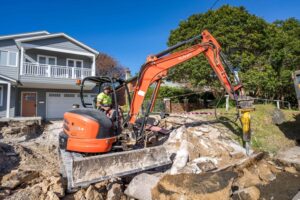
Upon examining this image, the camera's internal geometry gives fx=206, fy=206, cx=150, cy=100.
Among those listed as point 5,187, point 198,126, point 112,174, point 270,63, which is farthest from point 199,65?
point 5,187

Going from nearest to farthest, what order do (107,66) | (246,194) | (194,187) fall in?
1. (194,187)
2. (246,194)
3. (107,66)

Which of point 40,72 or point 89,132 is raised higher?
point 40,72

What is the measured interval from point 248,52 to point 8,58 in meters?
16.7

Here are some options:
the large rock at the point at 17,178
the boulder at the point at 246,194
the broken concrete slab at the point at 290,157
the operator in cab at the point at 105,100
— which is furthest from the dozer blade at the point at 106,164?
the broken concrete slab at the point at 290,157

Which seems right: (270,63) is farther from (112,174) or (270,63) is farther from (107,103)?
(112,174)

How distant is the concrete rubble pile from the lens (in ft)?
12.3

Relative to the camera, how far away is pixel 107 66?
36.4 metres

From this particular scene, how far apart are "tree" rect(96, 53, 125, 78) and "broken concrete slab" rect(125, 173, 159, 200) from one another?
3269cm

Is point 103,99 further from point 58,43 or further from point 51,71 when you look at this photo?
point 58,43

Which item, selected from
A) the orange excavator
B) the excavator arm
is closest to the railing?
the orange excavator

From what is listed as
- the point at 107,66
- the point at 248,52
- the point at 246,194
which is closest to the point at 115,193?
the point at 246,194

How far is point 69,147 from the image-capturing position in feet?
15.0

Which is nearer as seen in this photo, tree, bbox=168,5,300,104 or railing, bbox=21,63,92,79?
tree, bbox=168,5,300,104

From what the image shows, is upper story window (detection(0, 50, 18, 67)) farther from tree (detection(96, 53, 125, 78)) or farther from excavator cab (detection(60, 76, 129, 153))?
tree (detection(96, 53, 125, 78))
